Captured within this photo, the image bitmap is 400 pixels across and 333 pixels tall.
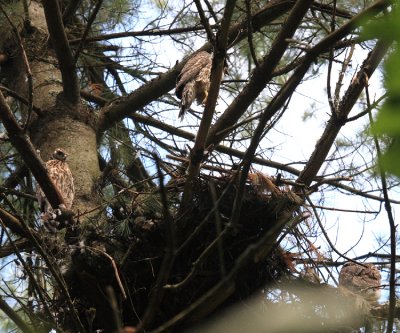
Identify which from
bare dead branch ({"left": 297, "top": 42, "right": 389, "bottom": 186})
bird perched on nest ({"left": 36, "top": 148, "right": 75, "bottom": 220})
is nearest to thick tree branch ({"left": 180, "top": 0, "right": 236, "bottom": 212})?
bare dead branch ({"left": 297, "top": 42, "right": 389, "bottom": 186})

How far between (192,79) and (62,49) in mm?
908

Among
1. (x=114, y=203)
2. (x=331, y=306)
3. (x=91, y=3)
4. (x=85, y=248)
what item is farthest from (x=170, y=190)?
(x=91, y=3)

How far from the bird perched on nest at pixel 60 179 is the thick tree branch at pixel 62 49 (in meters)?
0.39

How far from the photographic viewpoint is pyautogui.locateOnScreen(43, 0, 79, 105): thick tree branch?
3.24 meters

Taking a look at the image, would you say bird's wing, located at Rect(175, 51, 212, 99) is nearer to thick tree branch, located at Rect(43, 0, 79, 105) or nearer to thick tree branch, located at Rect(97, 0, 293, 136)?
thick tree branch, located at Rect(97, 0, 293, 136)

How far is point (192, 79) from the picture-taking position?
3.94 meters

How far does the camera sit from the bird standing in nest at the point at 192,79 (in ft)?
12.7

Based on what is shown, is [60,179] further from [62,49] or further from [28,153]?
[62,49]

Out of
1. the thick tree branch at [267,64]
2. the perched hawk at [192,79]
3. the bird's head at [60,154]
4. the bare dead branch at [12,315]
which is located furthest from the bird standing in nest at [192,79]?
the bare dead branch at [12,315]

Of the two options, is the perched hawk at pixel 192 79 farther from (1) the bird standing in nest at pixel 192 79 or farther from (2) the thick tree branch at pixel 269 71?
(2) the thick tree branch at pixel 269 71

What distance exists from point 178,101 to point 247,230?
1.98m

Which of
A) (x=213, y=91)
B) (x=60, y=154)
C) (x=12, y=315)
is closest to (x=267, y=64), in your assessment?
(x=213, y=91)

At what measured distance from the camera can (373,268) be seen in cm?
404

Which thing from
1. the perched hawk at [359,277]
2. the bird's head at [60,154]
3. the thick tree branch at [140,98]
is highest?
the thick tree branch at [140,98]
